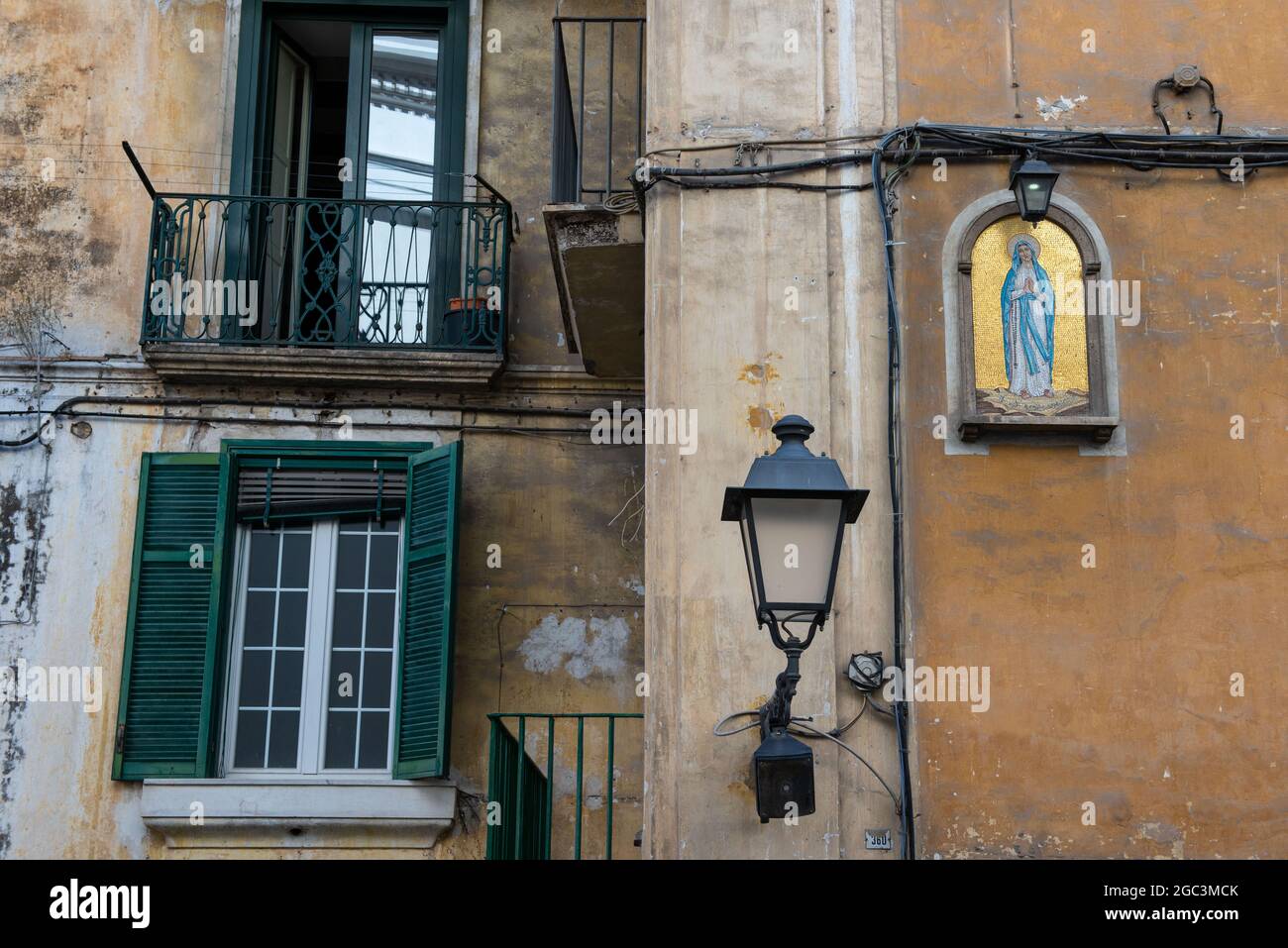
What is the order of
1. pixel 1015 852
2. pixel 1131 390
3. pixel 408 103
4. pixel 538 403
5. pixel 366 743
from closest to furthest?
pixel 1015 852 < pixel 1131 390 < pixel 366 743 < pixel 538 403 < pixel 408 103

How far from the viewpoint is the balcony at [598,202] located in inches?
300

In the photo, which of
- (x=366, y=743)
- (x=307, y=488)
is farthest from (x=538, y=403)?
(x=366, y=743)

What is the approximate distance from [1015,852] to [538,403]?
4219 mm

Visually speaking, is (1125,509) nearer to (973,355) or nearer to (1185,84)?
(973,355)

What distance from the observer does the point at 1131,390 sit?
6.67 metres

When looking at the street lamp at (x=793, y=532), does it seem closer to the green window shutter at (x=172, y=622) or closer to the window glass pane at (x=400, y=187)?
the green window shutter at (x=172, y=622)

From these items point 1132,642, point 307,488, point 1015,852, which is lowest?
point 1015,852

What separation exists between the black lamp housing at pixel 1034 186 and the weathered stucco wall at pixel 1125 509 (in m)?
0.38

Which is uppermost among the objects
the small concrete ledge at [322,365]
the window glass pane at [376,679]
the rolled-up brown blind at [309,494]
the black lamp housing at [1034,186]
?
the black lamp housing at [1034,186]

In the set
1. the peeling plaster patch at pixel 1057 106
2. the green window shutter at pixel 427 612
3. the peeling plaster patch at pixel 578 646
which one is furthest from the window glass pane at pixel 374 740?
the peeling plaster patch at pixel 1057 106

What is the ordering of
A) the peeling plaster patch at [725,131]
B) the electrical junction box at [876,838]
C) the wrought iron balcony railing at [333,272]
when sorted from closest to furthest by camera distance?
the electrical junction box at [876,838] → the peeling plaster patch at [725,131] → the wrought iron balcony railing at [333,272]

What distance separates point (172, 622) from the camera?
8.67m

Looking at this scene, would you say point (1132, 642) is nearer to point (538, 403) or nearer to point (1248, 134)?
point (1248, 134)

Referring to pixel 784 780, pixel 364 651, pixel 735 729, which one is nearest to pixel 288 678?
pixel 364 651
